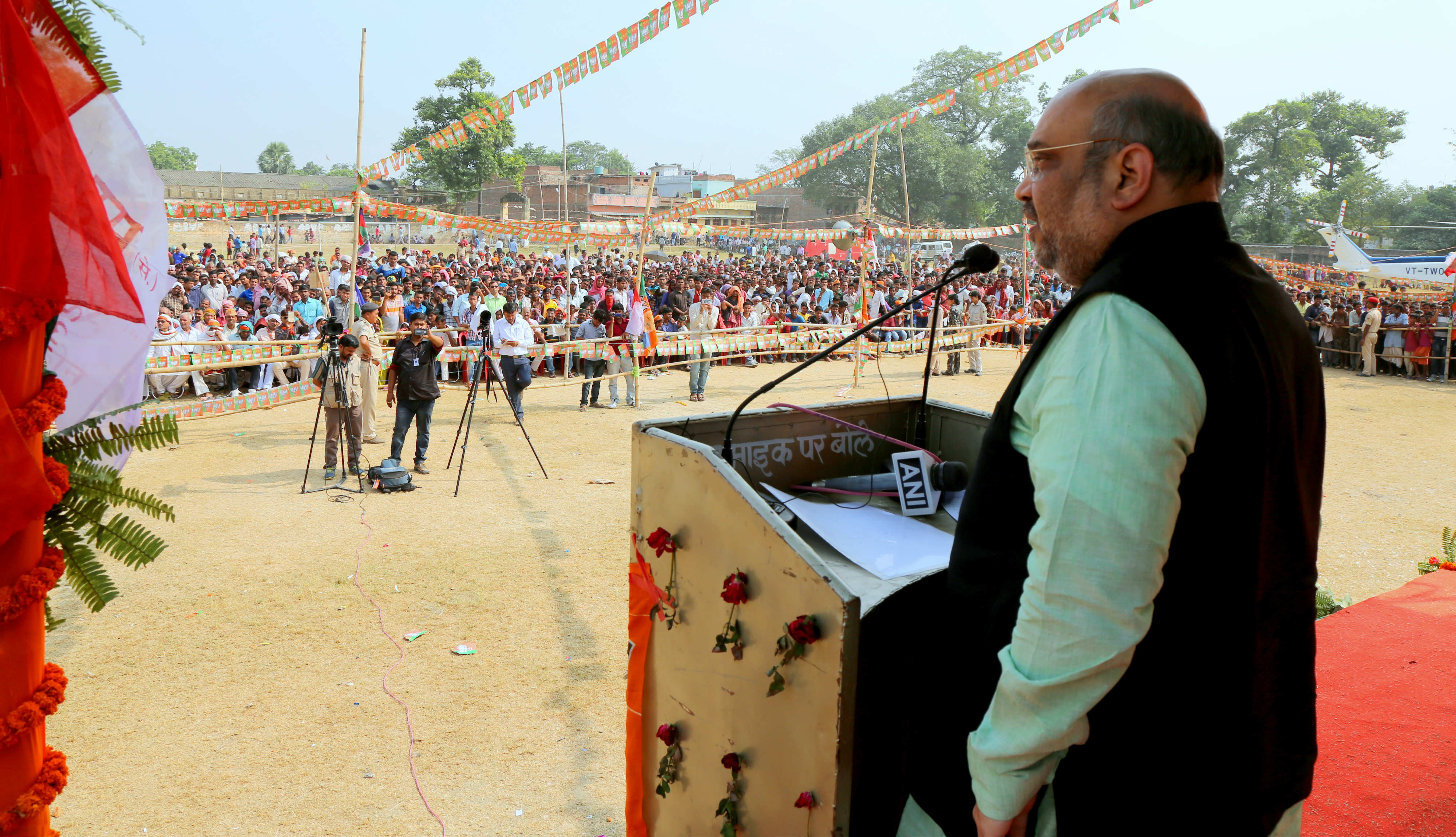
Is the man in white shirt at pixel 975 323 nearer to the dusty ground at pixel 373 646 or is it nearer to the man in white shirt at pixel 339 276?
the dusty ground at pixel 373 646

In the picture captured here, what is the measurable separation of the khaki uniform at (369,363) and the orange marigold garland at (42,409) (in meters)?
7.62

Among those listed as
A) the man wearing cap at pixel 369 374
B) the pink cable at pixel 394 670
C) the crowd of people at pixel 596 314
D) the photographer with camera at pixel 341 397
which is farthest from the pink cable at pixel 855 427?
the man wearing cap at pixel 369 374

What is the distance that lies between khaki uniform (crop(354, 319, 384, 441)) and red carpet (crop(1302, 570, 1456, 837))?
8.70 m

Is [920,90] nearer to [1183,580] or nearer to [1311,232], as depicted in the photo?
[1311,232]

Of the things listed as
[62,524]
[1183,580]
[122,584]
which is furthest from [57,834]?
[122,584]

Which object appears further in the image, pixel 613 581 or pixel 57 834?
pixel 613 581

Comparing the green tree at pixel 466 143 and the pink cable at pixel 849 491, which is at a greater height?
the green tree at pixel 466 143

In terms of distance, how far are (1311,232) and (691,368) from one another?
148ft

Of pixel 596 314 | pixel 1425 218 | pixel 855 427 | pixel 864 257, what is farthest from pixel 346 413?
pixel 1425 218

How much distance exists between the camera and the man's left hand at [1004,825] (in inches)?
50.4

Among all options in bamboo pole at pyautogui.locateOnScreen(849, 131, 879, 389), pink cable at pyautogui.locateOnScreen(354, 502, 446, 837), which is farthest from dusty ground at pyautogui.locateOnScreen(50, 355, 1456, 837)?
bamboo pole at pyautogui.locateOnScreen(849, 131, 879, 389)

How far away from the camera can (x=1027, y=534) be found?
52.5 inches

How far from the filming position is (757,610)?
185 cm

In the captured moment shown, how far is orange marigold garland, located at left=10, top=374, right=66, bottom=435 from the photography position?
1.96 metres
